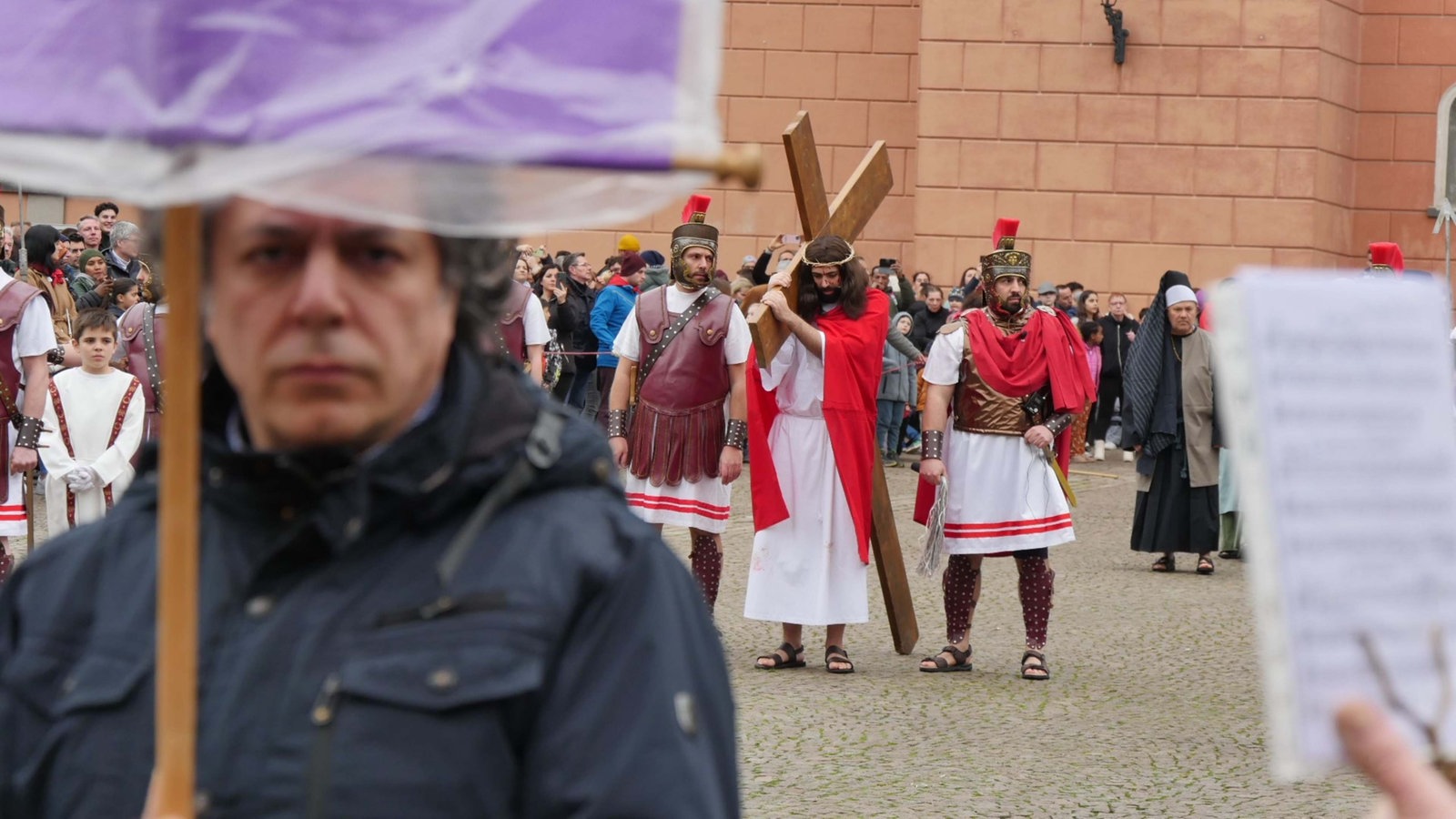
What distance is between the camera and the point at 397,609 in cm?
195

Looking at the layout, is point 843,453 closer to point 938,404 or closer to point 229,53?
point 938,404

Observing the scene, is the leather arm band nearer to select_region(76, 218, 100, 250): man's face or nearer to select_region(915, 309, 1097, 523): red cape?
select_region(915, 309, 1097, 523): red cape

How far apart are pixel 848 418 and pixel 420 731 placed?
774 centimetres

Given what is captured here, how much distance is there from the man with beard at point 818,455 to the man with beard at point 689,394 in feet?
0.80

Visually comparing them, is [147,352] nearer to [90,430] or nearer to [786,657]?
[90,430]

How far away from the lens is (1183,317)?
44.9ft

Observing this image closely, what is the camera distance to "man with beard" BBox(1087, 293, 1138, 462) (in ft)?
74.1

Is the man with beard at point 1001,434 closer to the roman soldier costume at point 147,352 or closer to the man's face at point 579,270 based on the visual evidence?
the roman soldier costume at point 147,352

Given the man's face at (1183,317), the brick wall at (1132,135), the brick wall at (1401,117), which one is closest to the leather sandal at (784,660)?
the man's face at (1183,317)

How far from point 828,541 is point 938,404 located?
754 mm

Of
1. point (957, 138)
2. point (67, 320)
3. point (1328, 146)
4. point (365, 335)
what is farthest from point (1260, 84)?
point (365, 335)

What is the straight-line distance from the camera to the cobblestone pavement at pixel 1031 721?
6.66 meters

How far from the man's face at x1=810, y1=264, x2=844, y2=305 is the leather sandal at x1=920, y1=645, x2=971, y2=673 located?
1556 mm

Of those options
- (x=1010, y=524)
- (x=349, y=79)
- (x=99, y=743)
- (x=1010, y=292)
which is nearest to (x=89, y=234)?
(x=1010, y=292)
